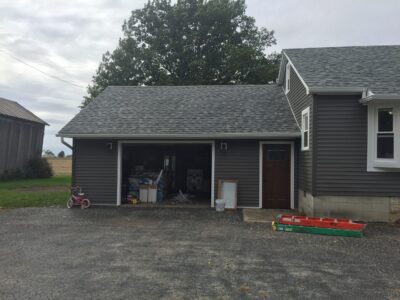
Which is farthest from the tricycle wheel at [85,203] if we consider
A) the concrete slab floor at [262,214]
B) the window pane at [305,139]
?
the window pane at [305,139]

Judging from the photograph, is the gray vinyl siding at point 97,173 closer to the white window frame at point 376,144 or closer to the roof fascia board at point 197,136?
the roof fascia board at point 197,136

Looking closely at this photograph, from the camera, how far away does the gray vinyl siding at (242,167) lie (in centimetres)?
1129

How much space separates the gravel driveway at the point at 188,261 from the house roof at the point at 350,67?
3.64 meters

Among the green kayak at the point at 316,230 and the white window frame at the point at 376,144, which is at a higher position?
the white window frame at the point at 376,144

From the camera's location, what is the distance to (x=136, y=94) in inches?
578

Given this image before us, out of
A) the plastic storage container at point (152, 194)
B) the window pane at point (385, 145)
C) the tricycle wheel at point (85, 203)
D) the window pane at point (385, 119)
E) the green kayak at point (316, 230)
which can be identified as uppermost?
the window pane at point (385, 119)

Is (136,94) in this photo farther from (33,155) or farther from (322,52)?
(33,155)

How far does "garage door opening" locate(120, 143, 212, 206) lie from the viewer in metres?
13.0

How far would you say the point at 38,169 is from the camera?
2569 cm

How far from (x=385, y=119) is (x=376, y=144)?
685 mm

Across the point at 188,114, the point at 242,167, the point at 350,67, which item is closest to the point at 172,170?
the point at 188,114

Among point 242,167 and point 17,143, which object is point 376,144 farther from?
point 17,143

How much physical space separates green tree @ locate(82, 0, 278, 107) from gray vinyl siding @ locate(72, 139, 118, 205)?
17127mm

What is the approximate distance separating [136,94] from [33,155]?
1584 centimetres
